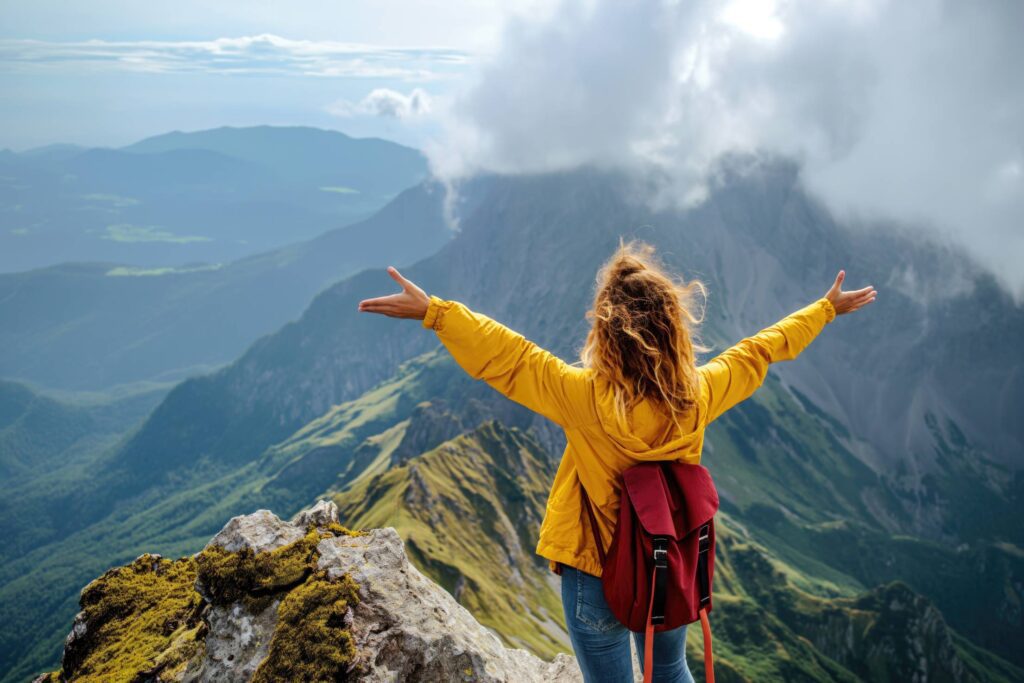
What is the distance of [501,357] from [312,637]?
6.96 meters

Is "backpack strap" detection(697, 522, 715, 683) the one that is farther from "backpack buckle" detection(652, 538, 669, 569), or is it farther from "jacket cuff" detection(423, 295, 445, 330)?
"jacket cuff" detection(423, 295, 445, 330)

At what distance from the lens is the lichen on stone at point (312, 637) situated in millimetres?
10781

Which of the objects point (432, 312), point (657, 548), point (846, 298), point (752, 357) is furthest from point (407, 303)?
point (846, 298)

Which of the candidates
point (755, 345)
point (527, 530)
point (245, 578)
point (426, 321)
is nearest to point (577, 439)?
point (426, 321)

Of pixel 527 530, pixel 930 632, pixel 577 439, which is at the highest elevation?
pixel 577 439

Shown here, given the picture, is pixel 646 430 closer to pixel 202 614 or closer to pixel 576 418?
pixel 576 418

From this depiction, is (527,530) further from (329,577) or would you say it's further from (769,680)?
(329,577)

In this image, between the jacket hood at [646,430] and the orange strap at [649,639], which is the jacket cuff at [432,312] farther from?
the orange strap at [649,639]

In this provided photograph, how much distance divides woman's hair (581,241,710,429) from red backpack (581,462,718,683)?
0.78 metres

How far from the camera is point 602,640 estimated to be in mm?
8148

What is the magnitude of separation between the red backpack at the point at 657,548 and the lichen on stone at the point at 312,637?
19.6ft

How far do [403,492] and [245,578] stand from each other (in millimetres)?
125297

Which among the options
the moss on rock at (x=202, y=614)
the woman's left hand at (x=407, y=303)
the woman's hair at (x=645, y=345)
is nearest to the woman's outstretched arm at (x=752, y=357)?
the woman's hair at (x=645, y=345)

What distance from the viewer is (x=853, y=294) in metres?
10.7
